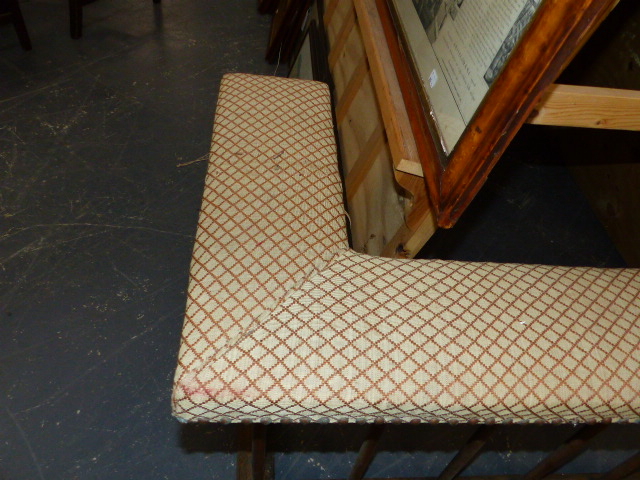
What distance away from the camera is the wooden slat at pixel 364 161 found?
150 centimetres

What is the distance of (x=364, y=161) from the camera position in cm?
160

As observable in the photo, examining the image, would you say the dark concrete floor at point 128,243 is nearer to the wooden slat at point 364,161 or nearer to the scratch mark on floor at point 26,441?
the scratch mark on floor at point 26,441

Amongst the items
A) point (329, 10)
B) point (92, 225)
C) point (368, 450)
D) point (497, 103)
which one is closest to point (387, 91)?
point (497, 103)

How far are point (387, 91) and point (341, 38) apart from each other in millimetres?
855

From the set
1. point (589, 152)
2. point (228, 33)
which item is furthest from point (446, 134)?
point (228, 33)

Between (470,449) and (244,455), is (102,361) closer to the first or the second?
(244,455)

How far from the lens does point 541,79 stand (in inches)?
27.7

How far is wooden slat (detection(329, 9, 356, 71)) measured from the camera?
179 cm

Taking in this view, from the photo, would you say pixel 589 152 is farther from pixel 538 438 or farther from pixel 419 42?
pixel 419 42

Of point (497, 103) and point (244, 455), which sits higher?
point (497, 103)

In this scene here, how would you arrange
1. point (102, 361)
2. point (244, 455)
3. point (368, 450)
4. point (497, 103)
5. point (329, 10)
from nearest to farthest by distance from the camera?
point (497, 103) < point (368, 450) < point (244, 455) < point (102, 361) < point (329, 10)

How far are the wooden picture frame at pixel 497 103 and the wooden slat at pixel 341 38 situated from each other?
0.71 m

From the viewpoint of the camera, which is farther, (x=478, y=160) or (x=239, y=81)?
(x=239, y=81)

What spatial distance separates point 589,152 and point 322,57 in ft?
4.38
